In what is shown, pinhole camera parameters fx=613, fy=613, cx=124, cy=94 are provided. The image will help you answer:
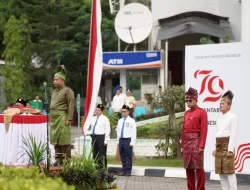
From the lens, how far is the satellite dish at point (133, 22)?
92.2 ft

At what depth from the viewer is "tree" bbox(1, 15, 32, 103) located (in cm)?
3219

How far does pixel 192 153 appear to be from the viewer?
32.1ft

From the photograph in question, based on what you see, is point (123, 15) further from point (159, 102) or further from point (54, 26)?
point (159, 102)

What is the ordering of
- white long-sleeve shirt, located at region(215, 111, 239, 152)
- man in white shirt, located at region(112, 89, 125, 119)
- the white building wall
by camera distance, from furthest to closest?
1. the white building wall
2. man in white shirt, located at region(112, 89, 125, 119)
3. white long-sleeve shirt, located at region(215, 111, 239, 152)

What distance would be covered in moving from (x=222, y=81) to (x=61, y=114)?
11.1 ft

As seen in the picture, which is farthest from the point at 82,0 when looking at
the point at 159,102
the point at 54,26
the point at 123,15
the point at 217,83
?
the point at 217,83

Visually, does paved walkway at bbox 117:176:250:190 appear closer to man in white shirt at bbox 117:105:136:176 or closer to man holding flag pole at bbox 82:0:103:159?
man in white shirt at bbox 117:105:136:176

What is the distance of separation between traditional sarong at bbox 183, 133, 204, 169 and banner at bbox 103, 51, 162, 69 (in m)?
19.4

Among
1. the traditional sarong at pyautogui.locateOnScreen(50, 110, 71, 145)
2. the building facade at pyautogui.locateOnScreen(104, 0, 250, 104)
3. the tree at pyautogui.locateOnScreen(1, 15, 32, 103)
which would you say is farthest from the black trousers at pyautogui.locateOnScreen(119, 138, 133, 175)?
the tree at pyautogui.locateOnScreen(1, 15, 32, 103)

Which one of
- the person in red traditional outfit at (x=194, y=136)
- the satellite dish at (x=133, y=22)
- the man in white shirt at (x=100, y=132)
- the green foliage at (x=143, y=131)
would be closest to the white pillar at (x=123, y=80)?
the satellite dish at (x=133, y=22)

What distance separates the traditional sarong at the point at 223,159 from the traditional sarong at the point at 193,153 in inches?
15.5

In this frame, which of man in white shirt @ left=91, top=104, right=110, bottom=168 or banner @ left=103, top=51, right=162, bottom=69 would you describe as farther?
banner @ left=103, top=51, right=162, bottom=69

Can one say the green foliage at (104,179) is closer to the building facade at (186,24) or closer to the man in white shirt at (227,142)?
the man in white shirt at (227,142)

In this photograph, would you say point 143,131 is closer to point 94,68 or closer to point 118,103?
point 118,103
